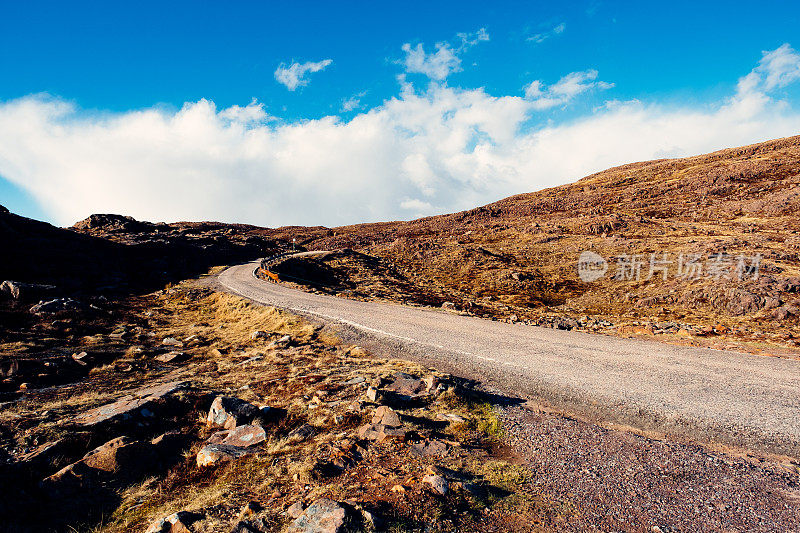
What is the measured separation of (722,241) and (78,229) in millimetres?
81693

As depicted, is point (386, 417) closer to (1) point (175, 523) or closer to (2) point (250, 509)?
(2) point (250, 509)

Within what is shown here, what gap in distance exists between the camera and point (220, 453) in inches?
234

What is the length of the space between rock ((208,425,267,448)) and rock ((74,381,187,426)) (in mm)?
2221

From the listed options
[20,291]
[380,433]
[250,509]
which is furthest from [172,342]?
[250,509]

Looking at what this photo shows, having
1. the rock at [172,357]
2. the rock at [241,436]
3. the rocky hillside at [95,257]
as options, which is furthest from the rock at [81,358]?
the rocky hillside at [95,257]

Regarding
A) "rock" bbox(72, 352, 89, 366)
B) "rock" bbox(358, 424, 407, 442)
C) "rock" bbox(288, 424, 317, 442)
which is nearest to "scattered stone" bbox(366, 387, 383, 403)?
"rock" bbox(358, 424, 407, 442)

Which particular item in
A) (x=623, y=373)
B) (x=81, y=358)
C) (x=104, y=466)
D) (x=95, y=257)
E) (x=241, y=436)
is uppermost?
(x=95, y=257)

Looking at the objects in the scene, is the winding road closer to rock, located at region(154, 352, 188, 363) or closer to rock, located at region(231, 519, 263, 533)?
rock, located at region(154, 352, 188, 363)

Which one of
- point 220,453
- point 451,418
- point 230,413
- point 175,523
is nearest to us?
point 175,523

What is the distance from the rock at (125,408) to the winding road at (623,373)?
6.70m

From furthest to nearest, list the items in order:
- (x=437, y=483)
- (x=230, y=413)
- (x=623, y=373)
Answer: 1. (x=623, y=373)
2. (x=230, y=413)
3. (x=437, y=483)

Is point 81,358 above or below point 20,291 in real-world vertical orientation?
below

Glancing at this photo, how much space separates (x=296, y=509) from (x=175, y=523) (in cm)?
139

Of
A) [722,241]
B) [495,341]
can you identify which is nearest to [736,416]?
[495,341]
